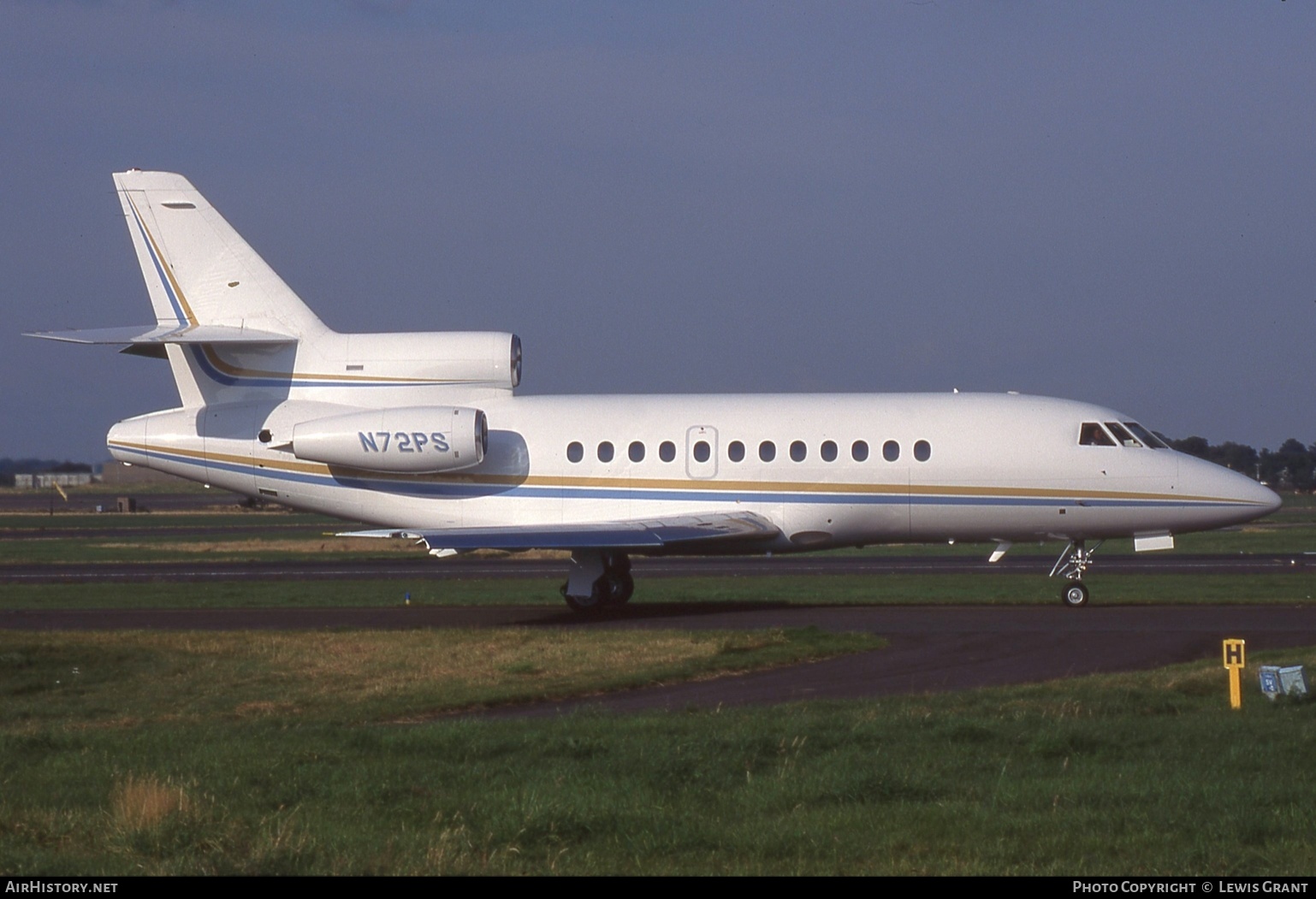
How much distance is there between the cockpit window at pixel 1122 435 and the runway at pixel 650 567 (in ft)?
33.7

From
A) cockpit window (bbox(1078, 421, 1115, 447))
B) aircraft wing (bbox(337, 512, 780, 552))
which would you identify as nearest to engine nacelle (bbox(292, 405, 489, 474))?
aircraft wing (bbox(337, 512, 780, 552))

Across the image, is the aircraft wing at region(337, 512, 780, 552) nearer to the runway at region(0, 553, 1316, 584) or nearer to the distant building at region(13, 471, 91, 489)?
the runway at region(0, 553, 1316, 584)

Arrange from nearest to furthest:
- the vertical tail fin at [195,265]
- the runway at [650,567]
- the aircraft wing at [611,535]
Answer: the aircraft wing at [611,535], the vertical tail fin at [195,265], the runway at [650,567]

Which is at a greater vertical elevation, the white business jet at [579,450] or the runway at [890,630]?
the white business jet at [579,450]

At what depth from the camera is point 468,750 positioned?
418 inches

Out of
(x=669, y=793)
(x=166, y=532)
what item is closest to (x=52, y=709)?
(x=669, y=793)

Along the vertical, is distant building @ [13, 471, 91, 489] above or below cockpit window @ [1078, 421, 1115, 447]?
below

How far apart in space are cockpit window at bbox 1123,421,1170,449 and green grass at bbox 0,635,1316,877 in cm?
1180

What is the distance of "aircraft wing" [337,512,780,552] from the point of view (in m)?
22.2

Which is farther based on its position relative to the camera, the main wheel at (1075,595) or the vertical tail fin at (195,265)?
Result: the vertical tail fin at (195,265)

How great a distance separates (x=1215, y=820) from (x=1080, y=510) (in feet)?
53.7

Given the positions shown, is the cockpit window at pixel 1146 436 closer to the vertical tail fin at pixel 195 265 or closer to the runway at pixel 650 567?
the runway at pixel 650 567

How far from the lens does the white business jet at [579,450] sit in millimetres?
23969

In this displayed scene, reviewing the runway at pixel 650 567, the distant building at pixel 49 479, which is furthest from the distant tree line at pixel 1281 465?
the distant building at pixel 49 479
